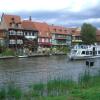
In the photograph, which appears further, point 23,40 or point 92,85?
point 23,40

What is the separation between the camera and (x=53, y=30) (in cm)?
14538

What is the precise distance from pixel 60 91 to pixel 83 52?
7195cm

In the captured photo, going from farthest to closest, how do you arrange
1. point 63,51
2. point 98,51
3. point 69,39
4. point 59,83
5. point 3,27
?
1. point 69,39
2. point 63,51
3. point 3,27
4. point 98,51
5. point 59,83

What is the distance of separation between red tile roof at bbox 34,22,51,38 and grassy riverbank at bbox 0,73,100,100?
10519 centimetres

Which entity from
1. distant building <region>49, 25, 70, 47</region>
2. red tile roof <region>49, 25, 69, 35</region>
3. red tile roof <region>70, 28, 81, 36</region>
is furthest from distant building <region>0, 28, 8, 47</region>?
red tile roof <region>70, 28, 81, 36</region>

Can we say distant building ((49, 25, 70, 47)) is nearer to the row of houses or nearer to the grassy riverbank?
the row of houses

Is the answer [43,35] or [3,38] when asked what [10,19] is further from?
[43,35]

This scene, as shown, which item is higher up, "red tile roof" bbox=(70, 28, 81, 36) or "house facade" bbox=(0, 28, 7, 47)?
"red tile roof" bbox=(70, 28, 81, 36)

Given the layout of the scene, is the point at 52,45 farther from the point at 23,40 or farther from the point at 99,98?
the point at 99,98

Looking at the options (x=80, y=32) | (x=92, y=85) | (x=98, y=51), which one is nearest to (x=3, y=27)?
(x=98, y=51)

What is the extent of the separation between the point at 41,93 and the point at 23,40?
98.0 meters

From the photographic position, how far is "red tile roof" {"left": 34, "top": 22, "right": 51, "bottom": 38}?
449 feet

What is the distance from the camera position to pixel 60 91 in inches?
1056

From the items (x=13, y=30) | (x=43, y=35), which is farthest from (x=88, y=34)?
(x=13, y=30)
